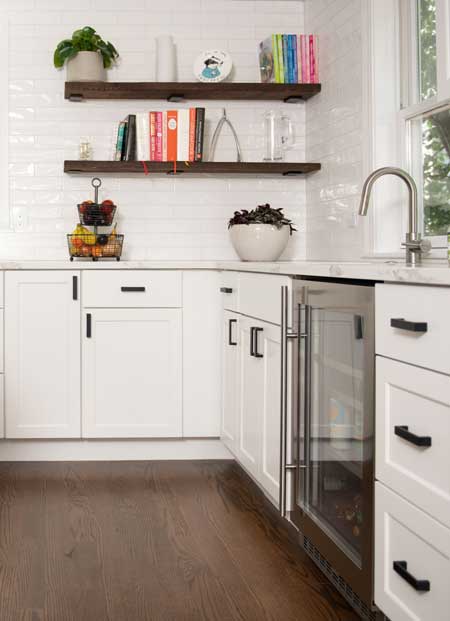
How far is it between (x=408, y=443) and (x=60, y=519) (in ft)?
5.46

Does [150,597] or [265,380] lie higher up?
[265,380]

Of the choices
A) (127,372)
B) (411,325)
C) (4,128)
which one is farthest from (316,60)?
(411,325)

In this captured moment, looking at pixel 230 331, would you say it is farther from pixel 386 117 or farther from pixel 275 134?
pixel 275 134

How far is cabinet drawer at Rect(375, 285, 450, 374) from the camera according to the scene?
1.58 m

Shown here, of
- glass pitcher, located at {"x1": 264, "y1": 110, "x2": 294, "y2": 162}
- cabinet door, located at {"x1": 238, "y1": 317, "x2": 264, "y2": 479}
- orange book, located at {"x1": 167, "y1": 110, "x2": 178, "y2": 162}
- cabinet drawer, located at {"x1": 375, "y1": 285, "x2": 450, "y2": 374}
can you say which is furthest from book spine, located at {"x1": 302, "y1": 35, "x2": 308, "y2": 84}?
cabinet drawer, located at {"x1": 375, "y1": 285, "x2": 450, "y2": 374}

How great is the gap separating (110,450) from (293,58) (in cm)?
216

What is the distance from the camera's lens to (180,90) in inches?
165

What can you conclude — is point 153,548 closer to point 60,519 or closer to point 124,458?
point 60,519

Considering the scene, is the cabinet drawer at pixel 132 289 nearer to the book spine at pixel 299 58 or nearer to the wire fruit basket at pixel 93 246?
the wire fruit basket at pixel 93 246

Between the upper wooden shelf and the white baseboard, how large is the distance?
5.80 feet

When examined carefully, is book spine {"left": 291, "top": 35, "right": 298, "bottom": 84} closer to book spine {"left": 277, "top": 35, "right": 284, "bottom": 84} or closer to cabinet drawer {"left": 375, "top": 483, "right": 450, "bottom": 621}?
book spine {"left": 277, "top": 35, "right": 284, "bottom": 84}

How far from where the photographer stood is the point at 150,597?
2.26 metres

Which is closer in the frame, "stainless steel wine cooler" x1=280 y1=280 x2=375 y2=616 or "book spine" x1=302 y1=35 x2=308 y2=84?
"stainless steel wine cooler" x1=280 y1=280 x2=375 y2=616

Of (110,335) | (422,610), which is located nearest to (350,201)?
(110,335)
